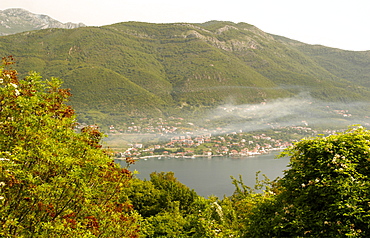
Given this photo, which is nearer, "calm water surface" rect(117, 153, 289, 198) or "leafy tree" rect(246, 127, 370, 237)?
"leafy tree" rect(246, 127, 370, 237)

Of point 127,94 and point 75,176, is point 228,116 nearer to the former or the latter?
point 127,94

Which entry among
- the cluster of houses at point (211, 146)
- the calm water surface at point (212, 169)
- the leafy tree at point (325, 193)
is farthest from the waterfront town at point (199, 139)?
the leafy tree at point (325, 193)

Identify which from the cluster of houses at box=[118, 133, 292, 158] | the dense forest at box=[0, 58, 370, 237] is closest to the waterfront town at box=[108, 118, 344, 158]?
the cluster of houses at box=[118, 133, 292, 158]

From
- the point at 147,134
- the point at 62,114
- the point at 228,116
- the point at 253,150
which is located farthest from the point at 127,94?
the point at 62,114

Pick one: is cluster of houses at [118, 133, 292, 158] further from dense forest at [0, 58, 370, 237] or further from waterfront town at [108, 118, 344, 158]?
dense forest at [0, 58, 370, 237]

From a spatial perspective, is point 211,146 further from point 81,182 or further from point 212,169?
point 81,182

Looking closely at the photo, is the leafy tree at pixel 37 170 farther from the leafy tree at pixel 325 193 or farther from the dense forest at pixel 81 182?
the leafy tree at pixel 325 193

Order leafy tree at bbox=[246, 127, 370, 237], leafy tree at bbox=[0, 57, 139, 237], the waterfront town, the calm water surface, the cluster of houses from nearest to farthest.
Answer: leafy tree at bbox=[246, 127, 370, 237]
leafy tree at bbox=[0, 57, 139, 237]
the calm water surface
the cluster of houses
the waterfront town

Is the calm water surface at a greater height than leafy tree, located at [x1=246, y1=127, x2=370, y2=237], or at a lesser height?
lesser

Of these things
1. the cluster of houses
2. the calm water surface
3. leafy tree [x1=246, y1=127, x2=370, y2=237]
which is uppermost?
leafy tree [x1=246, y1=127, x2=370, y2=237]
